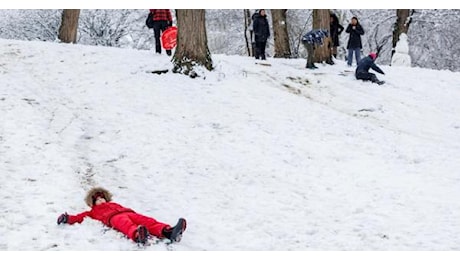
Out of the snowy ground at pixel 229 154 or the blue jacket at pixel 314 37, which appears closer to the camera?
the snowy ground at pixel 229 154

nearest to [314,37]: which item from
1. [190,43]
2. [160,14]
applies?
[190,43]

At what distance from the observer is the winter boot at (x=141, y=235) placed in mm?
5516

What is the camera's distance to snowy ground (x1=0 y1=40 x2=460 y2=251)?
6.19 metres

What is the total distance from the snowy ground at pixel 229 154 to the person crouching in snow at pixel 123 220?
4.9 inches

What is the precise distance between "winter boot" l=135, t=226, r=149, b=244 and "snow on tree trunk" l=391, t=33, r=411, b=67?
1602 centimetres

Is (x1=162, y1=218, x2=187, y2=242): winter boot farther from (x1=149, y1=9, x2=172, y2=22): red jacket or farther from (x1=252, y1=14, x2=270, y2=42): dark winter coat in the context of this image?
(x1=252, y1=14, x2=270, y2=42): dark winter coat

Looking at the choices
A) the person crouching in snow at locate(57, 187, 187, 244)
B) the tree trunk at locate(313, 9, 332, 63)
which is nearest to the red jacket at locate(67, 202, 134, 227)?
the person crouching in snow at locate(57, 187, 187, 244)

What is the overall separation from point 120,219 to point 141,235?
0.40m

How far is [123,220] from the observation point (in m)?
5.77

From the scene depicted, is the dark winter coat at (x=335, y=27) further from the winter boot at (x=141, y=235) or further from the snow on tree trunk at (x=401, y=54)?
the winter boot at (x=141, y=235)

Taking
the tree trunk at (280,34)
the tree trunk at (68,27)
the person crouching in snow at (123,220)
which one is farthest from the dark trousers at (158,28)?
the person crouching in snow at (123,220)

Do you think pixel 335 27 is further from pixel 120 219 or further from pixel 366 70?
pixel 120 219
